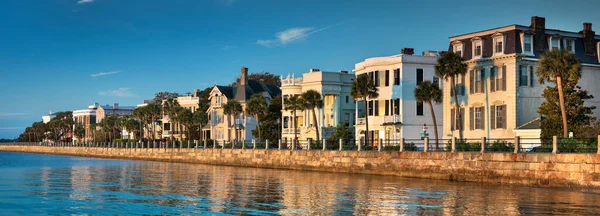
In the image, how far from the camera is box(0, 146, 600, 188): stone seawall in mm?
35281

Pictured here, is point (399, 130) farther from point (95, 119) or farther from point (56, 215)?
point (95, 119)

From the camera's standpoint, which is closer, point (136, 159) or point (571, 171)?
point (571, 171)

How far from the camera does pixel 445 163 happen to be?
141 feet

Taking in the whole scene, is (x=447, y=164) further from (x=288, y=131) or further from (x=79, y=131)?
(x=79, y=131)

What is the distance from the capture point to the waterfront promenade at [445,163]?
116 feet

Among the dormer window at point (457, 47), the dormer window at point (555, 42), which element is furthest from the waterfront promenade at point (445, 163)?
the dormer window at point (555, 42)

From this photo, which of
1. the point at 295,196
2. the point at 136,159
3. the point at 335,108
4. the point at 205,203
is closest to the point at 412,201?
the point at 295,196

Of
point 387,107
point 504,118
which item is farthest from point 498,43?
point 387,107

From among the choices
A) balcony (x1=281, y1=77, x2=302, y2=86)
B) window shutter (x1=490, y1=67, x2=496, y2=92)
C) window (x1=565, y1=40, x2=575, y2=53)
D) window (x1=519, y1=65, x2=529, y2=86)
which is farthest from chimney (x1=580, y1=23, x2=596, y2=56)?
balcony (x1=281, y1=77, x2=302, y2=86)

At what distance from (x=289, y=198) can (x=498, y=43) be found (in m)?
28.7

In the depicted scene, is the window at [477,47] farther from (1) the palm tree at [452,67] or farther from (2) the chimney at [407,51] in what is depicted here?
(2) the chimney at [407,51]

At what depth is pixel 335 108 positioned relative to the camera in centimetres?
8188

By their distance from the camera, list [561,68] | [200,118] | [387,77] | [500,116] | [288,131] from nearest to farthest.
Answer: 1. [561,68]
2. [500,116]
3. [387,77]
4. [288,131]
5. [200,118]

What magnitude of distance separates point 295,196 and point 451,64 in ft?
85.0
